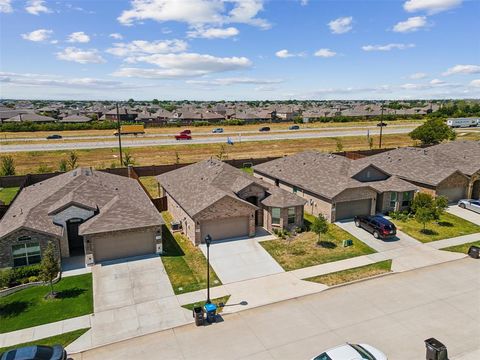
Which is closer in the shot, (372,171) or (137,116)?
(372,171)

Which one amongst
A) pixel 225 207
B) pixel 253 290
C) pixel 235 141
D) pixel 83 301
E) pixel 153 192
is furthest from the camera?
pixel 235 141

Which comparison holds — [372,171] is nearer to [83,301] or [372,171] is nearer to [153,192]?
[153,192]

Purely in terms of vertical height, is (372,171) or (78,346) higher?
(372,171)

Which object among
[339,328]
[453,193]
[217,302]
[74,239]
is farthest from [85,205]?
[453,193]

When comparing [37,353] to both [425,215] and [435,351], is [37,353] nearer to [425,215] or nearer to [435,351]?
[435,351]

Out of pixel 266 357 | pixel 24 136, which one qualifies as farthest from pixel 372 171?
pixel 24 136

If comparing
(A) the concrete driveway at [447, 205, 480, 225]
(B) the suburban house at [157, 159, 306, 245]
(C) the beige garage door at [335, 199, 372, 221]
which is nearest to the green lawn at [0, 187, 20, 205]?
(B) the suburban house at [157, 159, 306, 245]

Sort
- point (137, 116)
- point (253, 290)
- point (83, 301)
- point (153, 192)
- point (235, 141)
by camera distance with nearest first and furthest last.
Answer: point (83, 301) → point (253, 290) → point (153, 192) → point (235, 141) → point (137, 116)

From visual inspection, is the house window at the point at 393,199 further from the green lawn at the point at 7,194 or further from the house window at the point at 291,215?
the green lawn at the point at 7,194
